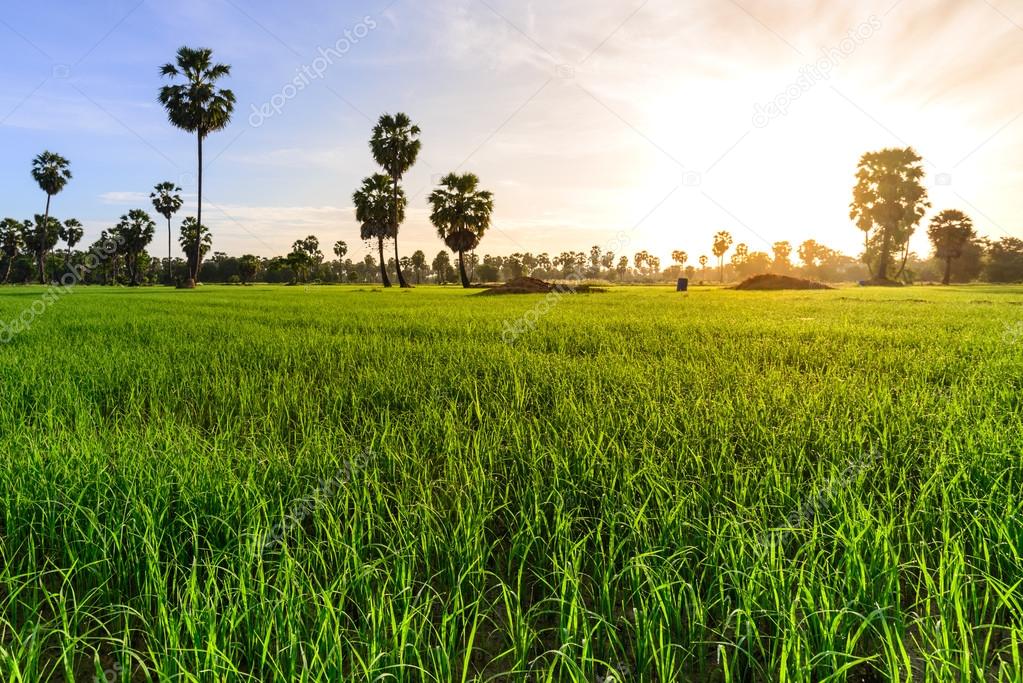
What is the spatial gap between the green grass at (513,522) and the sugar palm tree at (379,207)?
50803mm

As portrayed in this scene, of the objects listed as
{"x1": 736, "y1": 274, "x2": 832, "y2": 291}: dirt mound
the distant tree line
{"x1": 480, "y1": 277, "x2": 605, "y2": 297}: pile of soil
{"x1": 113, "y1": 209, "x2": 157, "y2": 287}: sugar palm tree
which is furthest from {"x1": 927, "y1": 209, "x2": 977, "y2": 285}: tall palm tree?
{"x1": 113, "y1": 209, "x2": 157, "y2": 287}: sugar palm tree

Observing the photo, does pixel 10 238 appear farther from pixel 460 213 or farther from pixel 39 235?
pixel 460 213

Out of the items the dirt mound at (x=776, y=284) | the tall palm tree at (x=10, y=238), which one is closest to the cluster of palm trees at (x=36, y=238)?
the tall palm tree at (x=10, y=238)

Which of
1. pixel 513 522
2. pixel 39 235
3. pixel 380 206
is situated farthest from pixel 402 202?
pixel 39 235

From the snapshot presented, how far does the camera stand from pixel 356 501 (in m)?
2.72

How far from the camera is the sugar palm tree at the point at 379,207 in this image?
54594mm

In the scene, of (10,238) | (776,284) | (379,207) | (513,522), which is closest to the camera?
(513,522)

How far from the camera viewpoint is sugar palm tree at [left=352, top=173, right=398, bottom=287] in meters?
54.6

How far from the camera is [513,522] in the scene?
2.73m

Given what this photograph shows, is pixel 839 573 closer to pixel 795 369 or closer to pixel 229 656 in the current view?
pixel 229 656

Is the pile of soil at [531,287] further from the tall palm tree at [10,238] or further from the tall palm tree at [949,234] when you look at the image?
the tall palm tree at [10,238]

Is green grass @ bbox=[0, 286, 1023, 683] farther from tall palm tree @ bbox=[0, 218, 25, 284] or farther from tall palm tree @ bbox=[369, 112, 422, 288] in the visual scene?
tall palm tree @ bbox=[0, 218, 25, 284]

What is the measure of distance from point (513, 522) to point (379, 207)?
56431 mm

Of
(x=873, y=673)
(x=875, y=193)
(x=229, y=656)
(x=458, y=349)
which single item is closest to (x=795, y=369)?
(x=458, y=349)
